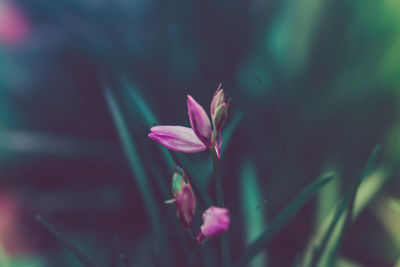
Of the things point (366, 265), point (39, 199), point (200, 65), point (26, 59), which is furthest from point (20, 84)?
point (366, 265)

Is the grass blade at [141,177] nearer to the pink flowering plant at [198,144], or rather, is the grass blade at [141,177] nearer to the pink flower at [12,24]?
the pink flowering plant at [198,144]

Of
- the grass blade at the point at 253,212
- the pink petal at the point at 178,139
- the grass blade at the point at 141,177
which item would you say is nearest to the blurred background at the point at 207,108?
the grass blade at the point at 253,212

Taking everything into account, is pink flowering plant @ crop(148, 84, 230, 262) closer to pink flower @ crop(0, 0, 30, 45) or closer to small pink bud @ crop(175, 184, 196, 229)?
small pink bud @ crop(175, 184, 196, 229)

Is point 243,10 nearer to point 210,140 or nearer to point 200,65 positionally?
point 200,65

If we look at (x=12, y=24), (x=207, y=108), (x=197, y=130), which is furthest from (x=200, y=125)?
(x=12, y=24)

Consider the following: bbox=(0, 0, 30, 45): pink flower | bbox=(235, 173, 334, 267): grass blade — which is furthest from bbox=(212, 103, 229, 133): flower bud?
bbox=(0, 0, 30, 45): pink flower

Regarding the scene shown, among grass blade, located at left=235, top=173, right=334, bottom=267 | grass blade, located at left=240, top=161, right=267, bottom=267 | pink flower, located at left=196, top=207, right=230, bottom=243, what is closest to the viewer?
pink flower, located at left=196, top=207, right=230, bottom=243
